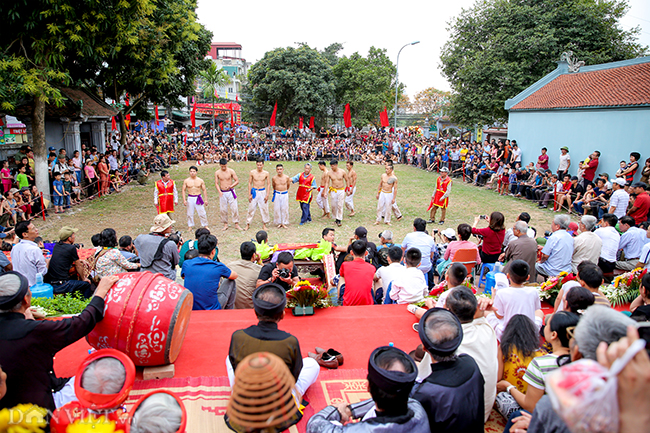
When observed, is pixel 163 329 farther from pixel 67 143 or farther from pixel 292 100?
pixel 292 100

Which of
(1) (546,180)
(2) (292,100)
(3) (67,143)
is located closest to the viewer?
(1) (546,180)

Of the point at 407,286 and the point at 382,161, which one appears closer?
the point at 407,286

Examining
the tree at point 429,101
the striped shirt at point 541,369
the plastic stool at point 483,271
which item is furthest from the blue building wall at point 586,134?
the tree at point 429,101

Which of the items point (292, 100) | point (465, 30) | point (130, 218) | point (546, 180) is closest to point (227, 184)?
point (130, 218)

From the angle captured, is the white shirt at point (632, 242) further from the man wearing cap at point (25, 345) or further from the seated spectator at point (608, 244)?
the man wearing cap at point (25, 345)

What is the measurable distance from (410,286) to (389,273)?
377 mm

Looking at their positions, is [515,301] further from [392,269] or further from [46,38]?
[46,38]

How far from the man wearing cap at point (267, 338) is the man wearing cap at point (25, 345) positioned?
113 centimetres

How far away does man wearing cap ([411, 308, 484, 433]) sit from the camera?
2.40 meters

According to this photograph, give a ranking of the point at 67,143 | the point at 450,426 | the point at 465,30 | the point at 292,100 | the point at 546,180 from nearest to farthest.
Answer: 1. the point at 450,426
2. the point at 546,180
3. the point at 67,143
4. the point at 465,30
5. the point at 292,100

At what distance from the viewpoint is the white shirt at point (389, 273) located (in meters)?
5.32

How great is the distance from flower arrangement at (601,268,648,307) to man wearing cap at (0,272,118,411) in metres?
6.13

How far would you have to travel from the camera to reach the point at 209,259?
507 centimetres

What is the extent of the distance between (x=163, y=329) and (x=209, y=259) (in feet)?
5.99
